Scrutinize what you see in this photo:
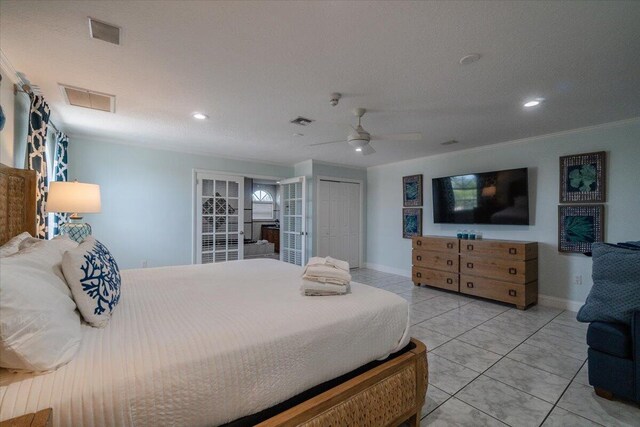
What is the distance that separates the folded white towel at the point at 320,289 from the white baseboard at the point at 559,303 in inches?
144

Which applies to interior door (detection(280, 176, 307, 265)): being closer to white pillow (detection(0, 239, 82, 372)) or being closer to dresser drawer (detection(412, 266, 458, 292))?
dresser drawer (detection(412, 266, 458, 292))

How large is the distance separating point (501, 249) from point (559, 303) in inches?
40.3

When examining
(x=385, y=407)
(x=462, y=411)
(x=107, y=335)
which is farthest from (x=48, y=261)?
(x=462, y=411)

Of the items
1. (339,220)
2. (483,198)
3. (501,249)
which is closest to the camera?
(501,249)

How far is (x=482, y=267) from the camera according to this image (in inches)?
155

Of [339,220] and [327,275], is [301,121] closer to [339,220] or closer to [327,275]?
[327,275]

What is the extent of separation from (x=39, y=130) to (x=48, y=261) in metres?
2.10

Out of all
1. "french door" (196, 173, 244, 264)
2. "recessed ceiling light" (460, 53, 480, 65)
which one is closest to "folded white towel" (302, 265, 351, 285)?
"recessed ceiling light" (460, 53, 480, 65)

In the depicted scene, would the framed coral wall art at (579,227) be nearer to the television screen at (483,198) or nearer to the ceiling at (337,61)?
the television screen at (483,198)

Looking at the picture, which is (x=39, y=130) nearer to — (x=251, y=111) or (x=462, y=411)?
(x=251, y=111)

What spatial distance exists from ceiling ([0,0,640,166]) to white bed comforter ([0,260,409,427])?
166 cm

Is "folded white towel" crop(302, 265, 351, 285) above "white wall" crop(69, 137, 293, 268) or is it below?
below

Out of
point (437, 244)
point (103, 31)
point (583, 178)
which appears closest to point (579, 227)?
point (583, 178)

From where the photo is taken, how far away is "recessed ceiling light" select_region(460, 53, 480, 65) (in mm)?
1889
